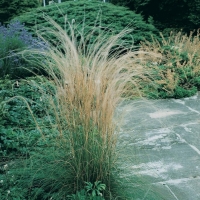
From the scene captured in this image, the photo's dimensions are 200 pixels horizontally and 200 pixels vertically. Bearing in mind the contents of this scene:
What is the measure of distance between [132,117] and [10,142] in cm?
172

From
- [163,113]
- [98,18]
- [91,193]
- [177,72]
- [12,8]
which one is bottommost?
[163,113]

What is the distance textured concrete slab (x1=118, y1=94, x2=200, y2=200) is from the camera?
8.23ft

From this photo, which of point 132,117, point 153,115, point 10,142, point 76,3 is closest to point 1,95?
point 10,142

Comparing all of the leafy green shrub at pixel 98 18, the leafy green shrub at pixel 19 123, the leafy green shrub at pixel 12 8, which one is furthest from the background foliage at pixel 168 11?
the leafy green shrub at pixel 19 123

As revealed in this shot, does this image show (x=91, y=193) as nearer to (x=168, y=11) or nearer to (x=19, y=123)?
(x=19, y=123)

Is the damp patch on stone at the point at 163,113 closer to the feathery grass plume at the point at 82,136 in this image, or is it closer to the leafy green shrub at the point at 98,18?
the feathery grass plume at the point at 82,136

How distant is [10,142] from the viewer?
3.08 m

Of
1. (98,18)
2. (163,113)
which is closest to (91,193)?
(163,113)

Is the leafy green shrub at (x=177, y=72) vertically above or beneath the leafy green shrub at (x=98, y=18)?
beneath

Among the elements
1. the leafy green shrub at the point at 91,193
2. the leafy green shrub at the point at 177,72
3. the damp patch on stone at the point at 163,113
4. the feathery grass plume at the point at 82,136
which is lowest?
the damp patch on stone at the point at 163,113

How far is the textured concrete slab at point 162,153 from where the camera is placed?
2510 mm

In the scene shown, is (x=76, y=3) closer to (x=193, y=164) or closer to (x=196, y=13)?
(x=196, y=13)

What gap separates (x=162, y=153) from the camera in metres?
3.18

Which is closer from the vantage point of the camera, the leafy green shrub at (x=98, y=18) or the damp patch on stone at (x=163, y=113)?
the damp patch on stone at (x=163, y=113)
